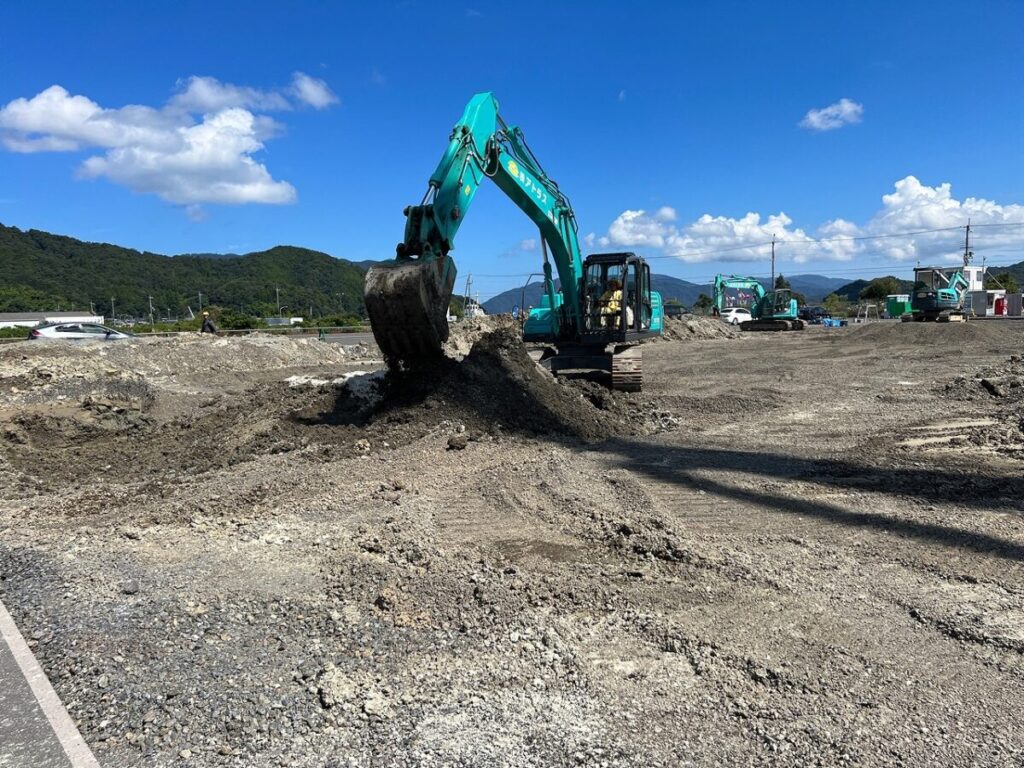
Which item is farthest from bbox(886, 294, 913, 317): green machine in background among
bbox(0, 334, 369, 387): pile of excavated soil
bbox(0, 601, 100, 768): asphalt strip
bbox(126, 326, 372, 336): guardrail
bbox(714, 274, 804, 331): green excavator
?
bbox(0, 601, 100, 768): asphalt strip

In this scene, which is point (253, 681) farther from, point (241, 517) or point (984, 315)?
point (984, 315)

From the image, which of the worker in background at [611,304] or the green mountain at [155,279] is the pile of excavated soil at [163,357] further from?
the green mountain at [155,279]

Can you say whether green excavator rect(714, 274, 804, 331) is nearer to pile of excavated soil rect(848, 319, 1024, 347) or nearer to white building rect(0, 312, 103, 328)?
pile of excavated soil rect(848, 319, 1024, 347)

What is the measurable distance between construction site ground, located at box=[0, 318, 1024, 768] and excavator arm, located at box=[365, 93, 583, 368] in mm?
759

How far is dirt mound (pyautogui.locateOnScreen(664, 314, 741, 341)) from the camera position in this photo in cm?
3453

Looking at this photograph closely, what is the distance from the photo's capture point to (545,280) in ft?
45.5

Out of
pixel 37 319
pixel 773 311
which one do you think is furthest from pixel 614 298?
pixel 37 319

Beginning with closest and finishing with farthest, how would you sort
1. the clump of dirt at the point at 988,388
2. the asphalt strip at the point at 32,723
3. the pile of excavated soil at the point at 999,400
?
the asphalt strip at the point at 32,723
the pile of excavated soil at the point at 999,400
the clump of dirt at the point at 988,388

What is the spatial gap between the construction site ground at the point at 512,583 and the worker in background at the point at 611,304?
3542 mm

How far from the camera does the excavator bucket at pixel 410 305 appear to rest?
8016 mm

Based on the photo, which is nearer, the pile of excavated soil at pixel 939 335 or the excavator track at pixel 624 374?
the excavator track at pixel 624 374

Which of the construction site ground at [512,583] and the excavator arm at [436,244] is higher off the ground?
the excavator arm at [436,244]

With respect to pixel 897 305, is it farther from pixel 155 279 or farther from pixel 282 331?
pixel 155 279

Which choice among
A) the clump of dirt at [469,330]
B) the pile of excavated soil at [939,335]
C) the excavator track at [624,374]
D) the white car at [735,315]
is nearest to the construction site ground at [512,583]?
the excavator track at [624,374]
